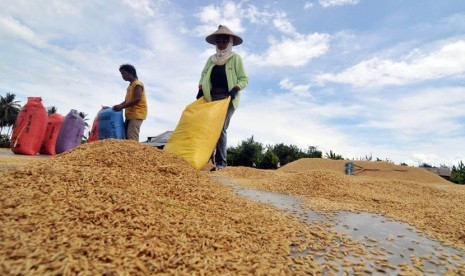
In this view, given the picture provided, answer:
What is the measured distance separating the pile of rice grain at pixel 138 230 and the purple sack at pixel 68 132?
18.1ft

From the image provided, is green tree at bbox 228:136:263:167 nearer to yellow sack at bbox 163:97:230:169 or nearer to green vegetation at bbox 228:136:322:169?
green vegetation at bbox 228:136:322:169

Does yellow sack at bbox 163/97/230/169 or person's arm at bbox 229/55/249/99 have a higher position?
person's arm at bbox 229/55/249/99

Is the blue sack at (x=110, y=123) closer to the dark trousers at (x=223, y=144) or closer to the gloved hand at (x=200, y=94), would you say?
the gloved hand at (x=200, y=94)

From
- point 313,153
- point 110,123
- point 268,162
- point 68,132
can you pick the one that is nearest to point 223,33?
point 110,123

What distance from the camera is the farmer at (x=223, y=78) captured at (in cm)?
462

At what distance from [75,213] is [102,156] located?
132cm

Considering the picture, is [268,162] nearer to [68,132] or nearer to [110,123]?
[68,132]

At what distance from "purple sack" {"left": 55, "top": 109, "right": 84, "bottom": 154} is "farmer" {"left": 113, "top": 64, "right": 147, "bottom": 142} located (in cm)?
294

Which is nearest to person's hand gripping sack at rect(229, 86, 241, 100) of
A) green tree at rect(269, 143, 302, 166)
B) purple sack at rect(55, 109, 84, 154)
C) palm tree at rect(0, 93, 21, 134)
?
purple sack at rect(55, 109, 84, 154)

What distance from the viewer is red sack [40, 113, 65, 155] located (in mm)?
7656

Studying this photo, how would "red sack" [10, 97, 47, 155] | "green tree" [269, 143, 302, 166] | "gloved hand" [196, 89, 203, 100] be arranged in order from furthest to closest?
"green tree" [269, 143, 302, 166], "red sack" [10, 97, 47, 155], "gloved hand" [196, 89, 203, 100]

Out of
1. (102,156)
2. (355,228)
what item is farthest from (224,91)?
(355,228)

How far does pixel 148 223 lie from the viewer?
60.4 inches

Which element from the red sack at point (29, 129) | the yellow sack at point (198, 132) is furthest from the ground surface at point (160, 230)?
the red sack at point (29, 129)
